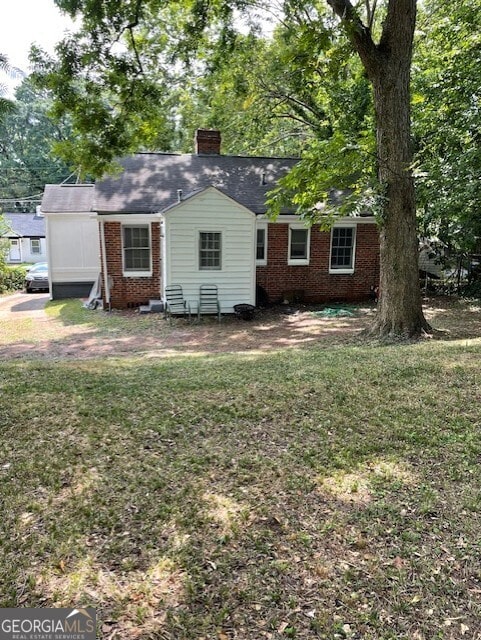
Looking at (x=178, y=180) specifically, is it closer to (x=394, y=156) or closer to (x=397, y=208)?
(x=394, y=156)

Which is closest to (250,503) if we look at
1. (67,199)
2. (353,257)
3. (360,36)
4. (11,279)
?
(360,36)

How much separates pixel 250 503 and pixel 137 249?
1249 cm

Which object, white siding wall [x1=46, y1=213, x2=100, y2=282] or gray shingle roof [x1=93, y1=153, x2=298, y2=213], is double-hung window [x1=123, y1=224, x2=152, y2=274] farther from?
white siding wall [x1=46, y1=213, x2=100, y2=282]

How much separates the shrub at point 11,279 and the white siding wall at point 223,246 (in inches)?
506

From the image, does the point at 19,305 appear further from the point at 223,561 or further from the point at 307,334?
the point at 223,561

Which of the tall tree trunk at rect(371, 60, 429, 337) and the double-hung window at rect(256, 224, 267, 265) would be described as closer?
the tall tree trunk at rect(371, 60, 429, 337)

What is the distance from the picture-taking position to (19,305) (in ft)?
59.5

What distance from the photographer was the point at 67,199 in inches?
746

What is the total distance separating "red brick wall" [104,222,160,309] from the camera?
46.8 feet

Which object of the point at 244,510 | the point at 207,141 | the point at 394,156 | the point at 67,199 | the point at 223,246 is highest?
the point at 207,141

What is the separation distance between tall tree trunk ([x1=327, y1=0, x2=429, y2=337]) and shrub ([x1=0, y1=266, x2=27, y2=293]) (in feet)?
63.0

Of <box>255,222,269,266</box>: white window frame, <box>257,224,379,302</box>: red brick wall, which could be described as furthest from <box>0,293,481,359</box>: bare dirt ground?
<box>255,222,269,266</box>: white window frame

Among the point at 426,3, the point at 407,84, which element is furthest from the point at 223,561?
the point at 426,3

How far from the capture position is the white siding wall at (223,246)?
12852 millimetres
